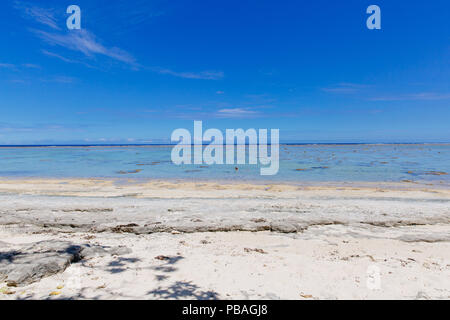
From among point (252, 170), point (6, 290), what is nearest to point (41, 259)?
point (6, 290)

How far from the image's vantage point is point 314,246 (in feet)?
25.3

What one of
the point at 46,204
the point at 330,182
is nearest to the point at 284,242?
the point at 46,204

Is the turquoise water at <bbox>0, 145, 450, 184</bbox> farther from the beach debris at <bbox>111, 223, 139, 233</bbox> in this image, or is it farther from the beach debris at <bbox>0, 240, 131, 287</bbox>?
the beach debris at <bbox>0, 240, 131, 287</bbox>

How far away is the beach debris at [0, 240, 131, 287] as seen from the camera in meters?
5.18

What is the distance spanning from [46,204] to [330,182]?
20301 mm

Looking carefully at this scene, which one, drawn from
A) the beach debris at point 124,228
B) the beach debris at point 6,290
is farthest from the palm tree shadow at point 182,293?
the beach debris at point 124,228

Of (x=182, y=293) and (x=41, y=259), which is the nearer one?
(x=182, y=293)

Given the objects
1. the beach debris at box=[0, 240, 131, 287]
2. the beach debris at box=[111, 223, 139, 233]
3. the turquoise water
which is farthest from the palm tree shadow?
the turquoise water

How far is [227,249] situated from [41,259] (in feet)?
15.1

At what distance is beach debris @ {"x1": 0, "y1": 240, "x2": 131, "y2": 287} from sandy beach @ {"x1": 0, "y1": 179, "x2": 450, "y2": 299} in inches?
1.2

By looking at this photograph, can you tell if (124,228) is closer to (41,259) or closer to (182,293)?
(41,259)

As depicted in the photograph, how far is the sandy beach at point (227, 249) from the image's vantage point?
5160 mm

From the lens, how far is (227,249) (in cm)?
744

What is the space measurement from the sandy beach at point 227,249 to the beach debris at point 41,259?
0.03 metres
